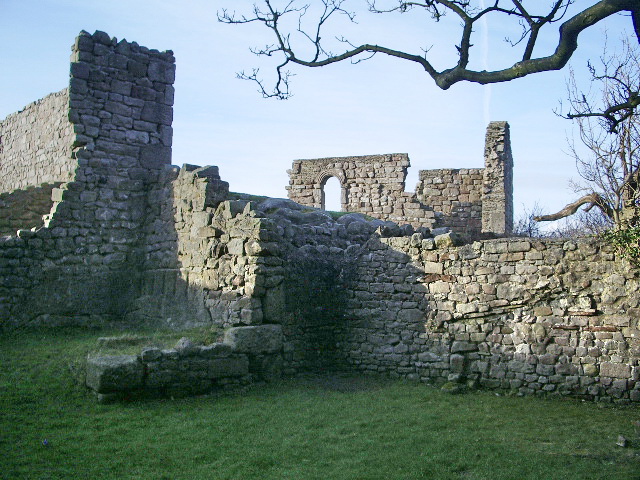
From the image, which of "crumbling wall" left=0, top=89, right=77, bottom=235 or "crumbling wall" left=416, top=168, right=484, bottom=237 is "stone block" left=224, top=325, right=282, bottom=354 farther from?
"crumbling wall" left=416, top=168, right=484, bottom=237

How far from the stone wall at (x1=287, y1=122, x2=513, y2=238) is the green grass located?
1201 cm

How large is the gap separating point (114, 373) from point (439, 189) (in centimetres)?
1560

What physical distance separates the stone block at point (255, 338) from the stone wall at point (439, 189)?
1083cm

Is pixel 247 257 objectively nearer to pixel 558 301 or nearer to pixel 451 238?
pixel 451 238

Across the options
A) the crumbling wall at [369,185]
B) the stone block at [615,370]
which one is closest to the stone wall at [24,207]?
the stone block at [615,370]

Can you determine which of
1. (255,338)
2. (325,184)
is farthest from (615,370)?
(325,184)

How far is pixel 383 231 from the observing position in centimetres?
1197

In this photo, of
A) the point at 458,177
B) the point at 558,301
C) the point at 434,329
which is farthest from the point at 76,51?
the point at 458,177

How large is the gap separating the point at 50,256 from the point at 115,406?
14.7 ft

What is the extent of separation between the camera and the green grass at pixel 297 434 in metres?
6.64

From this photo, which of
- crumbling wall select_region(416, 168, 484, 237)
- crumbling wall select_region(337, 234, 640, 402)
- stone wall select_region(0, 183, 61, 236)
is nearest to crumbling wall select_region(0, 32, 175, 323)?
stone wall select_region(0, 183, 61, 236)

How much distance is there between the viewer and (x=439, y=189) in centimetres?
2219

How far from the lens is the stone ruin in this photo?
948 centimetres

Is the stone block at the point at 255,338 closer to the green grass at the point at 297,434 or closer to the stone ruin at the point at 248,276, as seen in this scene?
the stone ruin at the point at 248,276
